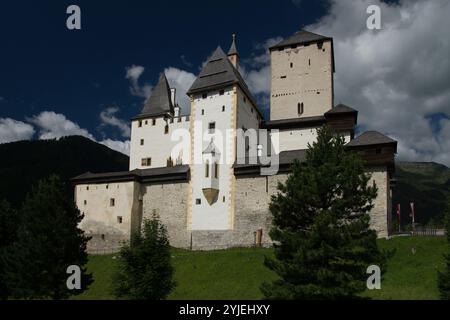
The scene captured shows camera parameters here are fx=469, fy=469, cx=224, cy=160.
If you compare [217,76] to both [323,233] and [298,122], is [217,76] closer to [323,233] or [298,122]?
[298,122]

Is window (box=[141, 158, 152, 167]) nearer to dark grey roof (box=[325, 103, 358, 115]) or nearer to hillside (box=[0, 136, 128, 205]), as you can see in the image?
dark grey roof (box=[325, 103, 358, 115])

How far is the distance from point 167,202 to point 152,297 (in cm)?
2363

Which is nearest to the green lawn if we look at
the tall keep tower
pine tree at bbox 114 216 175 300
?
pine tree at bbox 114 216 175 300

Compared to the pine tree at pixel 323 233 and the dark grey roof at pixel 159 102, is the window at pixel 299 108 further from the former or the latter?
the pine tree at pixel 323 233

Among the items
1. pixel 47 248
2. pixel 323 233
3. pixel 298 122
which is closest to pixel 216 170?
pixel 298 122

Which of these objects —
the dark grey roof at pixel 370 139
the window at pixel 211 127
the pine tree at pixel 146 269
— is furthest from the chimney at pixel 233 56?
the pine tree at pixel 146 269

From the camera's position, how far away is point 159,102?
2178 inches

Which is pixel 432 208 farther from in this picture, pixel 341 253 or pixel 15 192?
pixel 341 253

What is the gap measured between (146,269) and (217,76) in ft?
90.5

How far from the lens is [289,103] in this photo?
52.5m

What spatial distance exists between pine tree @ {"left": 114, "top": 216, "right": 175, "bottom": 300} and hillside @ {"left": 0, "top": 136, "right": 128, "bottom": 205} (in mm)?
100728

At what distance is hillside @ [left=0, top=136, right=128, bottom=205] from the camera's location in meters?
127

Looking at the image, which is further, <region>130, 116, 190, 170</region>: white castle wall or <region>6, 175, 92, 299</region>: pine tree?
<region>130, 116, 190, 170</region>: white castle wall

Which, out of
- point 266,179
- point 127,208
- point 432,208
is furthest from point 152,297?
point 432,208
